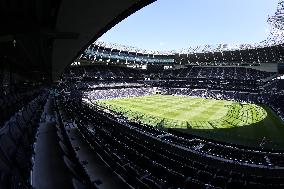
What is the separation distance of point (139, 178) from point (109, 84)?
62.6 metres

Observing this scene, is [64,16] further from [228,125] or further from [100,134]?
[228,125]

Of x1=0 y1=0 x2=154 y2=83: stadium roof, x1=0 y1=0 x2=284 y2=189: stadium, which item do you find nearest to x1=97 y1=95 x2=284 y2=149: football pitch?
x1=0 y1=0 x2=284 y2=189: stadium

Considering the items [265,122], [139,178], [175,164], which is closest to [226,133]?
[265,122]

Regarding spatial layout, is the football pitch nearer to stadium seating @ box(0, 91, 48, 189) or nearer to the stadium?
the stadium

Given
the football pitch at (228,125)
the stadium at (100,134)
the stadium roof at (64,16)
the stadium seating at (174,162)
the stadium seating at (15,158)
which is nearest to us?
the stadium seating at (15,158)

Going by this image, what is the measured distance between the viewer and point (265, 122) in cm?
3089

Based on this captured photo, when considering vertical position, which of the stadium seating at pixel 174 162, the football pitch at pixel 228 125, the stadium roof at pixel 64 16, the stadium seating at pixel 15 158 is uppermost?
the stadium roof at pixel 64 16

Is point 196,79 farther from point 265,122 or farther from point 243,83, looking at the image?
point 265,122

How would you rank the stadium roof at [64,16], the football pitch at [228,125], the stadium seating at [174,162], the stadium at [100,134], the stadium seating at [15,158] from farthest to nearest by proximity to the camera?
the football pitch at [228,125]
the stadium seating at [174,162]
the stadium at [100,134]
the stadium roof at [64,16]
the stadium seating at [15,158]

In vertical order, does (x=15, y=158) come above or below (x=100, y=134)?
above

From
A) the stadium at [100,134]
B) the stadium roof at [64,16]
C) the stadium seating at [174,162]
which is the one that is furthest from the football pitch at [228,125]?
the stadium roof at [64,16]

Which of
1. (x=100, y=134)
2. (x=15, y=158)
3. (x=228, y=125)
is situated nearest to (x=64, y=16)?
(x=15, y=158)

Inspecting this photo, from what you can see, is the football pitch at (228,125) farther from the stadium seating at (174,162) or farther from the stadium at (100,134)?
the stadium seating at (174,162)

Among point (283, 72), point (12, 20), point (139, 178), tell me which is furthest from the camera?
point (283, 72)
